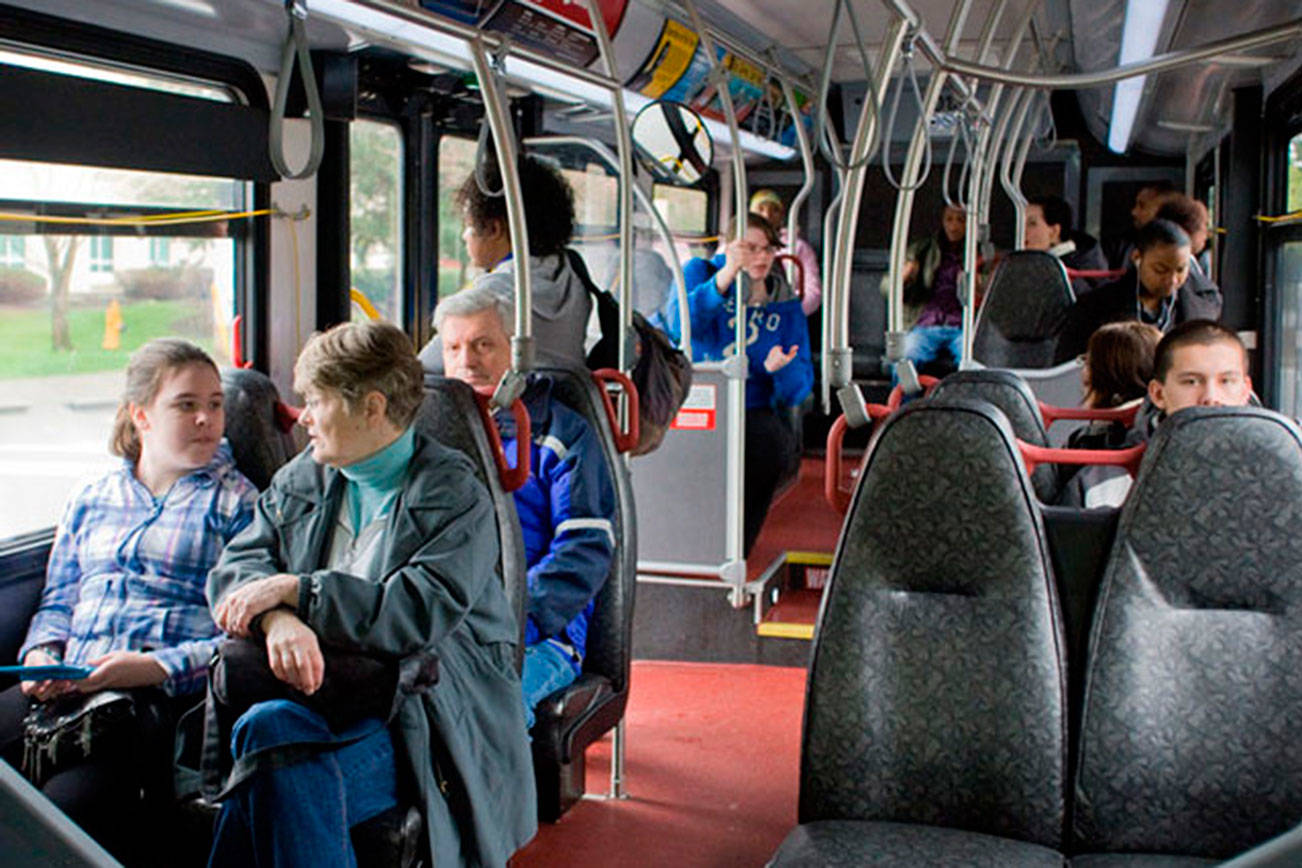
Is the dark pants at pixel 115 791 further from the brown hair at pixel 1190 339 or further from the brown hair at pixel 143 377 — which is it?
the brown hair at pixel 1190 339

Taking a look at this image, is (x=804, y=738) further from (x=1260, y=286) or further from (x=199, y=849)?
(x=1260, y=286)

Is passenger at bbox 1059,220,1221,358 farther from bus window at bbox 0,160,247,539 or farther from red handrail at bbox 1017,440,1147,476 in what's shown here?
bus window at bbox 0,160,247,539

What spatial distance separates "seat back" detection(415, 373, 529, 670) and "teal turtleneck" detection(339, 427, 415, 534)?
22cm

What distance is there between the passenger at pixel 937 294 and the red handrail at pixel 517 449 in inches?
196

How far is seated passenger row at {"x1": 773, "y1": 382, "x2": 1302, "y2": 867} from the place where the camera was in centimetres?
218

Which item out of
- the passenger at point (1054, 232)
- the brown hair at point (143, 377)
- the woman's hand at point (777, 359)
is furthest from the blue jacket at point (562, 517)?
the passenger at point (1054, 232)

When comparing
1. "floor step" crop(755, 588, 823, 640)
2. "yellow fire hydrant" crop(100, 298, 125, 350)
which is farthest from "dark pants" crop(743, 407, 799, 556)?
"yellow fire hydrant" crop(100, 298, 125, 350)

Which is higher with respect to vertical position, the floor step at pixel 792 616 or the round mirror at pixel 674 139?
the round mirror at pixel 674 139

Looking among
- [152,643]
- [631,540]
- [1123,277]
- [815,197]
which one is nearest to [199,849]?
[152,643]

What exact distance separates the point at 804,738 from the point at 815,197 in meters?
8.34

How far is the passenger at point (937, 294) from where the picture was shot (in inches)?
303

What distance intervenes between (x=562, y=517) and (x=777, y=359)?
3.23 metres

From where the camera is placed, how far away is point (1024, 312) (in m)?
5.73

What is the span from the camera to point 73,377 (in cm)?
339
